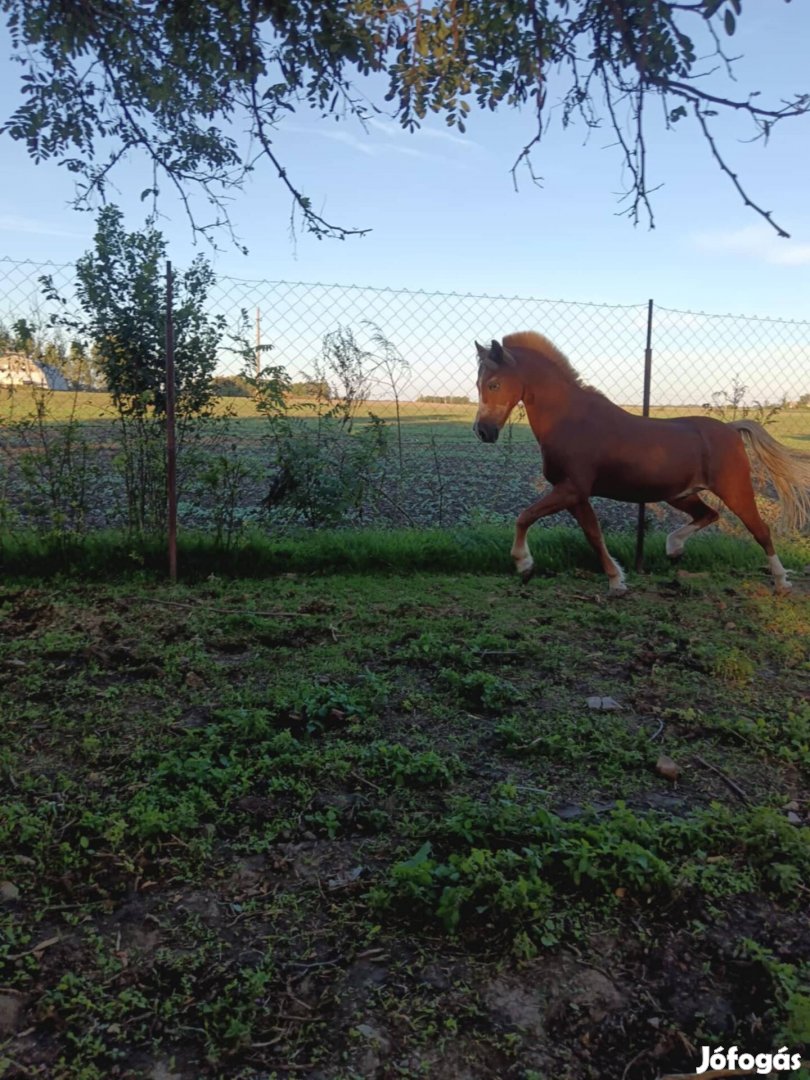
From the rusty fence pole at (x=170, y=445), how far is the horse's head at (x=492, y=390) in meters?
2.24

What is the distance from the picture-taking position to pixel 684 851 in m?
2.42

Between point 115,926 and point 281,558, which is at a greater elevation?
point 281,558

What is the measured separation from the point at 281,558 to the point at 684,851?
4.38 metres

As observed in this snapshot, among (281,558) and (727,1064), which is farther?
(281,558)

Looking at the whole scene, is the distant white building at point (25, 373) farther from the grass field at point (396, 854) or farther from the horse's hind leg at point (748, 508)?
the horse's hind leg at point (748, 508)

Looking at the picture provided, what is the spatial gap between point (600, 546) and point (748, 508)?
118 centimetres

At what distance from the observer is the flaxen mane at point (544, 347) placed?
227 inches

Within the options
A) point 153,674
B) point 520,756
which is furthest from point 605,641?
point 153,674

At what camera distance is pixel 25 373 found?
227 inches

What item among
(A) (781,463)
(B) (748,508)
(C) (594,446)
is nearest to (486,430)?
(C) (594,446)

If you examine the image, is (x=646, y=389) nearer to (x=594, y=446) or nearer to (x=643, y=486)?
(x=643, y=486)

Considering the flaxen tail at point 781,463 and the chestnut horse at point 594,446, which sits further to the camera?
the flaxen tail at point 781,463

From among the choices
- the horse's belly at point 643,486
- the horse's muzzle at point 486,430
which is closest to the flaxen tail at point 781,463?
the horse's belly at point 643,486

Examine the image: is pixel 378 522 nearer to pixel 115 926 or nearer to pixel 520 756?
pixel 520 756
